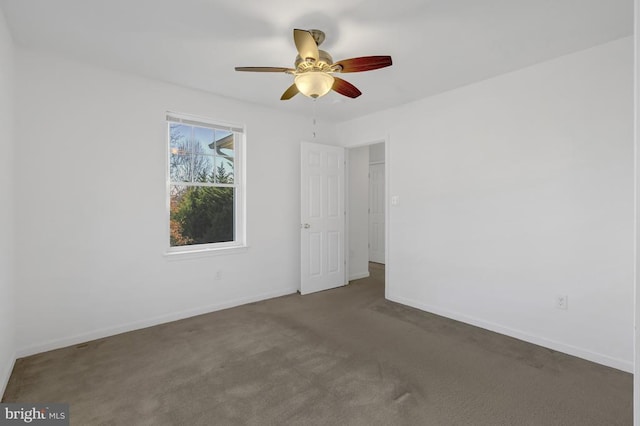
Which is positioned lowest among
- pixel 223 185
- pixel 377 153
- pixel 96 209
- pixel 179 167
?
pixel 96 209

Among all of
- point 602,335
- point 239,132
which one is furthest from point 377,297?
point 239,132

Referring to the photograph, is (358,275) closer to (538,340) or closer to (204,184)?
(538,340)

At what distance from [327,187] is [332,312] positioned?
1.79 m

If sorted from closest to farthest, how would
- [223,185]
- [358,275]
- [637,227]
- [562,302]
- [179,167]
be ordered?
[637,227], [562,302], [179,167], [223,185], [358,275]

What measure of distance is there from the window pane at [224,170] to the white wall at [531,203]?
2117 millimetres

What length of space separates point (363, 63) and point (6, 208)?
2.69 metres

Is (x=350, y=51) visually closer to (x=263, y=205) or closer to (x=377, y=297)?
(x=263, y=205)

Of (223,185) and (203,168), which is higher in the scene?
(203,168)

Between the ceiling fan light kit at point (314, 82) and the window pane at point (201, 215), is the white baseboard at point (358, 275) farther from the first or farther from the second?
the ceiling fan light kit at point (314, 82)

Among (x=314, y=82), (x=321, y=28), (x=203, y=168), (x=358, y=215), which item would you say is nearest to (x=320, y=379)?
(x=314, y=82)

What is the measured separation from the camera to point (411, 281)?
393 centimetres

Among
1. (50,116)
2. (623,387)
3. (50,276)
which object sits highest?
(50,116)

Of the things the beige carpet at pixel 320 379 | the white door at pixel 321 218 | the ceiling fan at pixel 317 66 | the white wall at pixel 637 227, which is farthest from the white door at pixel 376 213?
the white wall at pixel 637 227

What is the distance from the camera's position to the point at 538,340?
2857 mm
